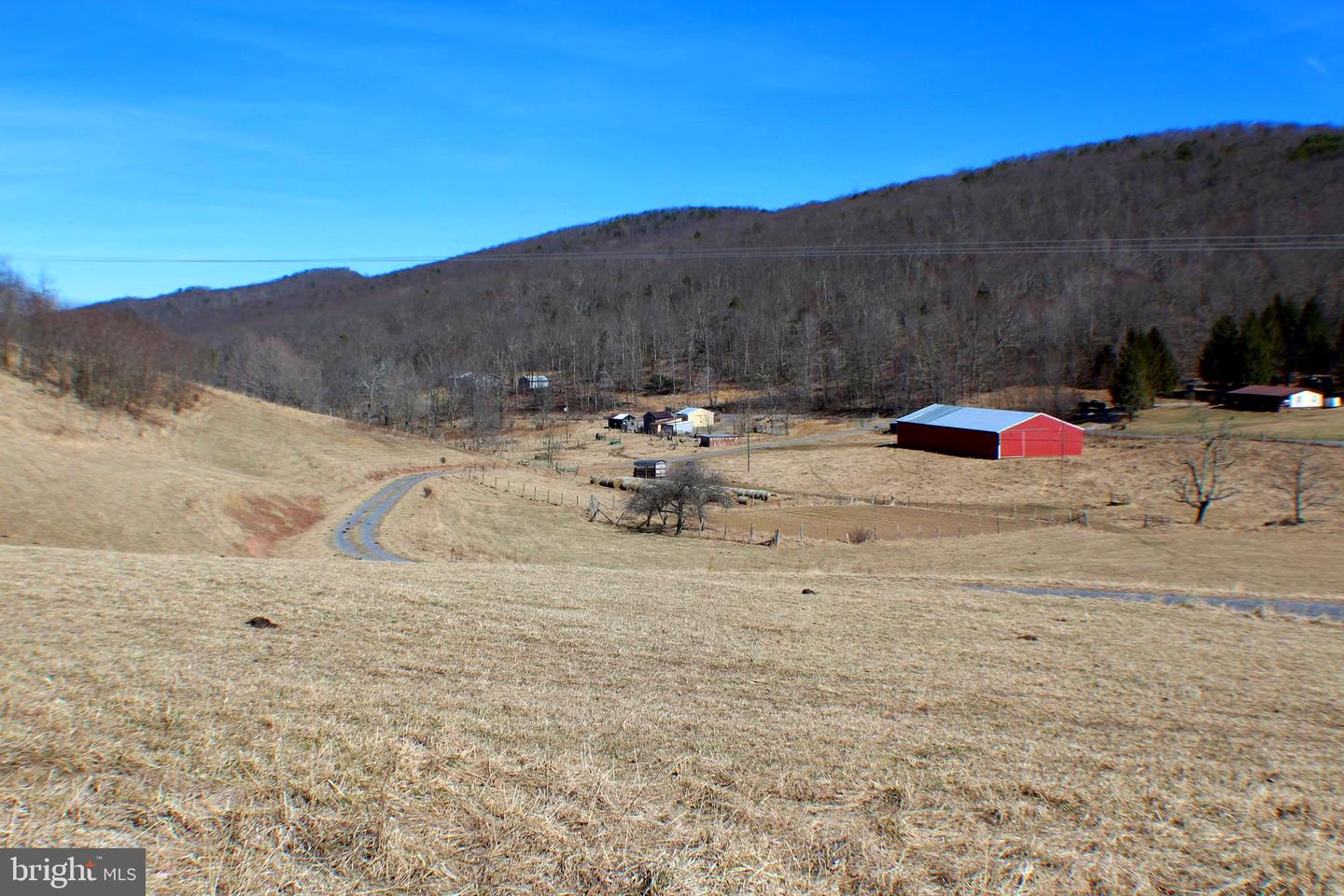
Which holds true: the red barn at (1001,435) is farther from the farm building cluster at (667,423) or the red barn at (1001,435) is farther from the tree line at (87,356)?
the tree line at (87,356)

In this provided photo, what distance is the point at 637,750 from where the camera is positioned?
765cm

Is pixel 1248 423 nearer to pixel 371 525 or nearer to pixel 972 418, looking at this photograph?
pixel 972 418

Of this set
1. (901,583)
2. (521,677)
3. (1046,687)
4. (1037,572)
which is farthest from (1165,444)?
(521,677)

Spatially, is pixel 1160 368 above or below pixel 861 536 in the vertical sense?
above

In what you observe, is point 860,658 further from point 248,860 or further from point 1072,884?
point 248,860

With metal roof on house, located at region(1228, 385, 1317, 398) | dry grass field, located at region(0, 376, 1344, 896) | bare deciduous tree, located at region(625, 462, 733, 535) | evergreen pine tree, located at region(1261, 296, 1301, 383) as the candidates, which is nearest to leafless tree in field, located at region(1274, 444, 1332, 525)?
metal roof on house, located at region(1228, 385, 1317, 398)

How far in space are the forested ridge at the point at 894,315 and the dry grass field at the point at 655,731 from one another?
72.9 m

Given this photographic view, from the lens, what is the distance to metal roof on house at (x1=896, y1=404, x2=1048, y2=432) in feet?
216

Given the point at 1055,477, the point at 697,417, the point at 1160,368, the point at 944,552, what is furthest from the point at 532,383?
the point at 944,552

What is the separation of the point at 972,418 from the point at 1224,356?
3427 cm

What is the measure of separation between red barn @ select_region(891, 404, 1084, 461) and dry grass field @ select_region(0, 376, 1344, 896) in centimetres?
4218

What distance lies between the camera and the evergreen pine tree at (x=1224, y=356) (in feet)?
271

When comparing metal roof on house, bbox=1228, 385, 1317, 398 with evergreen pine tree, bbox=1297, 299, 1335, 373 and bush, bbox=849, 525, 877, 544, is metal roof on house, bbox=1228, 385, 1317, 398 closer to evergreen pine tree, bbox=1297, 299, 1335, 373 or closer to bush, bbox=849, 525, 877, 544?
evergreen pine tree, bbox=1297, 299, 1335, 373

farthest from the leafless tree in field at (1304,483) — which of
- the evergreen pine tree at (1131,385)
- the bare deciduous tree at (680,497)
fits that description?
the bare deciduous tree at (680,497)
